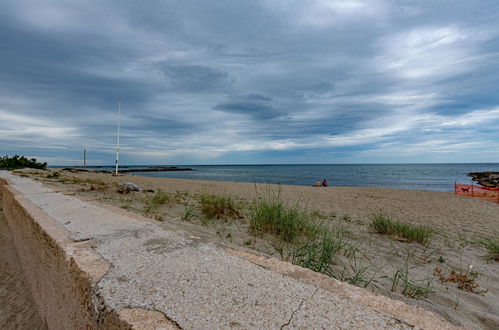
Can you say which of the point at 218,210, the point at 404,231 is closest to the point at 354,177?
the point at 404,231

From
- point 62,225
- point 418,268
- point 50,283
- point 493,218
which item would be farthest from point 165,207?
point 493,218

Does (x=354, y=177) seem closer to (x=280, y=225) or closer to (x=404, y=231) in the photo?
(x=404, y=231)

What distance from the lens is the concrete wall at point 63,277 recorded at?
1223mm

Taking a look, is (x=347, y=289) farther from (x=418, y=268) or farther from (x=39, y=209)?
(x=39, y=209)

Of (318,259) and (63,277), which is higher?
(63,277)

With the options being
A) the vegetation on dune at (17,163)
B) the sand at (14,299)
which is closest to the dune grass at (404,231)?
the sand at (14,299)

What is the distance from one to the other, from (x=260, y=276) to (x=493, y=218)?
975 cm

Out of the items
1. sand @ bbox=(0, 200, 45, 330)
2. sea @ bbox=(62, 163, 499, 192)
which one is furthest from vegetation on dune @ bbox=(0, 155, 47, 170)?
sand @ bbox=(0, 200, 45, 330)

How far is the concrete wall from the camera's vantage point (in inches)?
48.1

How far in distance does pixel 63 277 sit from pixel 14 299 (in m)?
1.63

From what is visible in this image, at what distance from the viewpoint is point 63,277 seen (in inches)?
65.6

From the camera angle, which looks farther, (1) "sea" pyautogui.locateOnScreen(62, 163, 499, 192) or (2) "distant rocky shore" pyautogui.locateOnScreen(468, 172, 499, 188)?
(2) "distant rocky shore" pyautogui.locateOnScreen(468, 172, 499, 188)

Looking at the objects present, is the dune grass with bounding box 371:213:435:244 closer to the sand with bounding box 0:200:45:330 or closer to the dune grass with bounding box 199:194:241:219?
the dune grass with bounding box 199:194:241:219

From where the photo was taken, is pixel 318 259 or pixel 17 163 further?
pixel 17 163
